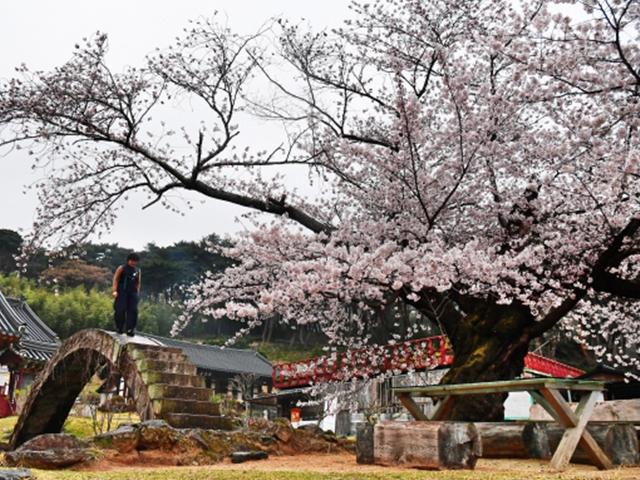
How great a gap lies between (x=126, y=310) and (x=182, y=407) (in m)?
2.32

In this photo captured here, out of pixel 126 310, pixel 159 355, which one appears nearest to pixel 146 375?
pixel 159 355

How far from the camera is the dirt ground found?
232 inches

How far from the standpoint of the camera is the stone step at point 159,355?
9.95 meters

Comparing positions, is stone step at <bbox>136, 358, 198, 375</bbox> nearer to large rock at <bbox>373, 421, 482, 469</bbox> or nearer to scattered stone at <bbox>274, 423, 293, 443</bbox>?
scattered stone at <bbox>274, 423, 293, 443</bbox>

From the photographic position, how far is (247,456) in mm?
8430

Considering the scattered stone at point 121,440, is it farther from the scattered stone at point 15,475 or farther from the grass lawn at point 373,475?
the scattered stone at point 15,475

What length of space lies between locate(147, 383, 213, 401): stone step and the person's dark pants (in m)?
1.76

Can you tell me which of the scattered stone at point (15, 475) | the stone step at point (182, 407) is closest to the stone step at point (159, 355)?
the stone step at point (182, 407)

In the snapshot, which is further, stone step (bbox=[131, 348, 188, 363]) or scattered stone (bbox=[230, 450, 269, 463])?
stone step (bbox=[131, 348, 188, 363])

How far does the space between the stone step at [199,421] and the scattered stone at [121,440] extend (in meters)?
1.04

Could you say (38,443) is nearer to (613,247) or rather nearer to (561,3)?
(613,247)

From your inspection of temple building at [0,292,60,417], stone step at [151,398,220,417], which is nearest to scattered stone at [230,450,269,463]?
stone step at [151,398,220,417]

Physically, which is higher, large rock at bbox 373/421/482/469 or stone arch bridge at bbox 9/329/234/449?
stone arch bridge at bbox 9/329/234/449

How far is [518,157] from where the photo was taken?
8844mm
